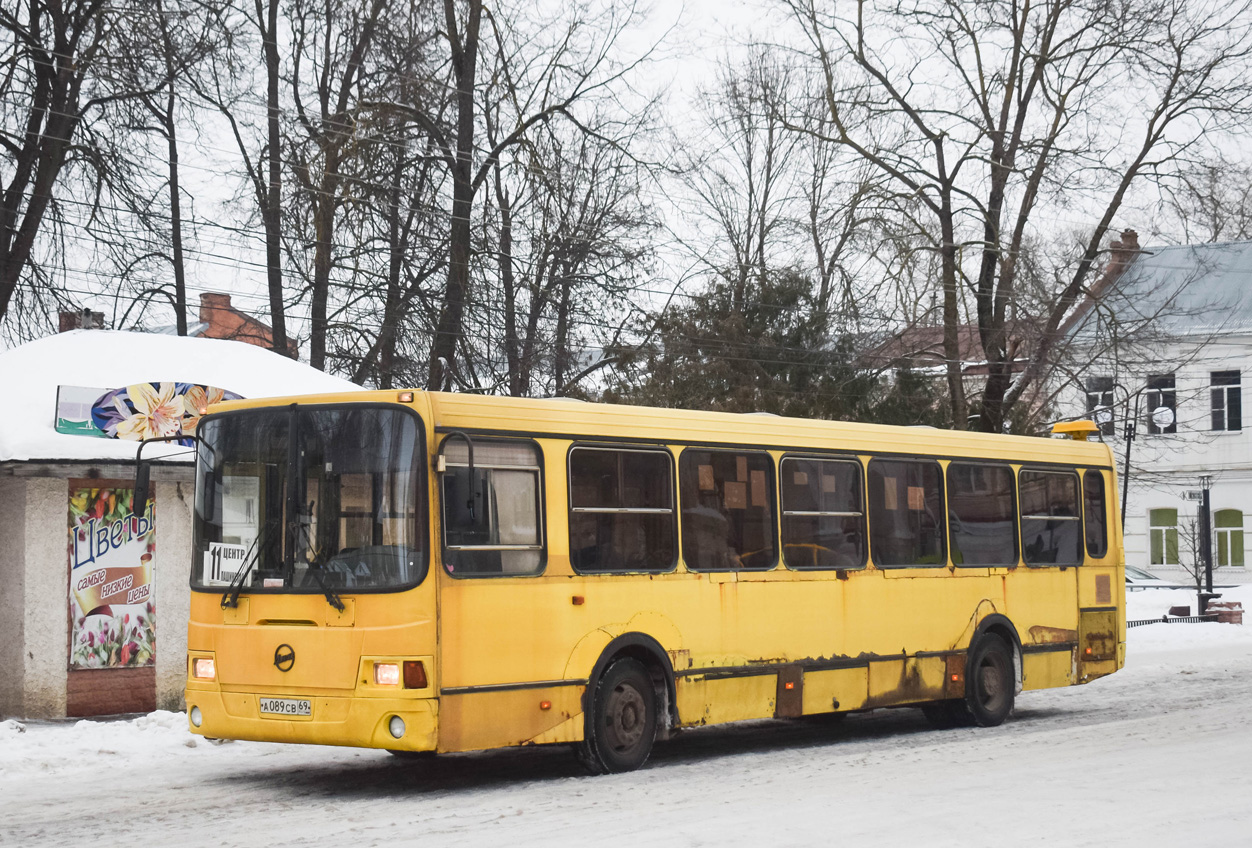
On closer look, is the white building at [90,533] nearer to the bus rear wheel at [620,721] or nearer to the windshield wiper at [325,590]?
the windshield wiper at [325,590]

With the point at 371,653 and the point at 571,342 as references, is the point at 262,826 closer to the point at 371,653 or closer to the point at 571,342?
the point at 371,653

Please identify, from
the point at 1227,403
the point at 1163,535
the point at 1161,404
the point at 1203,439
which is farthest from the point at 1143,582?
the point at 1227,403

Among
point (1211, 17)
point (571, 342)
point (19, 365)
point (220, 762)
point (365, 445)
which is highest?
point (1211, 17)

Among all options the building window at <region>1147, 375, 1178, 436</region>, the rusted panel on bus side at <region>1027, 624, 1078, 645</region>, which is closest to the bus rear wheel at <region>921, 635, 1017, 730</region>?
the rusted panel on bus side at <region>1027, 624, 1078, 645</region>

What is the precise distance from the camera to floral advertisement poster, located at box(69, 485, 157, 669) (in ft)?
51.0

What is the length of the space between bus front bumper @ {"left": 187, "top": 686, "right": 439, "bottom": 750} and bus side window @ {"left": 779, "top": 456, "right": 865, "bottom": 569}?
14.0 ft

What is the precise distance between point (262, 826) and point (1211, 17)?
26.6m

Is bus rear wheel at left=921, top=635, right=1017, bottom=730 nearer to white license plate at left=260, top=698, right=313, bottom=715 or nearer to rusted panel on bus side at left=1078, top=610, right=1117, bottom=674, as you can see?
rusted panel on bus side at left=1078, top=610, right=1117, bottom=674

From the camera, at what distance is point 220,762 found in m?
12.6

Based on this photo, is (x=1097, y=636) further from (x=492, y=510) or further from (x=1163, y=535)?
(x=1163, y=535)

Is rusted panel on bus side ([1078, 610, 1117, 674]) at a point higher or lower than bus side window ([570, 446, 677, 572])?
lower

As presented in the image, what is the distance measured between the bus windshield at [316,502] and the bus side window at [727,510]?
9.13 feet

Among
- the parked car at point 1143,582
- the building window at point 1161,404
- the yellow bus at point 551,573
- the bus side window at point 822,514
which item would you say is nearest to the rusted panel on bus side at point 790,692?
the yellow bus at point 551,573

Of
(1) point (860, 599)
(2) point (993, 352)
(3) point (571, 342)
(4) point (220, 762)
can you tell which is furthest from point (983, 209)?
(4) point (220, 762)
